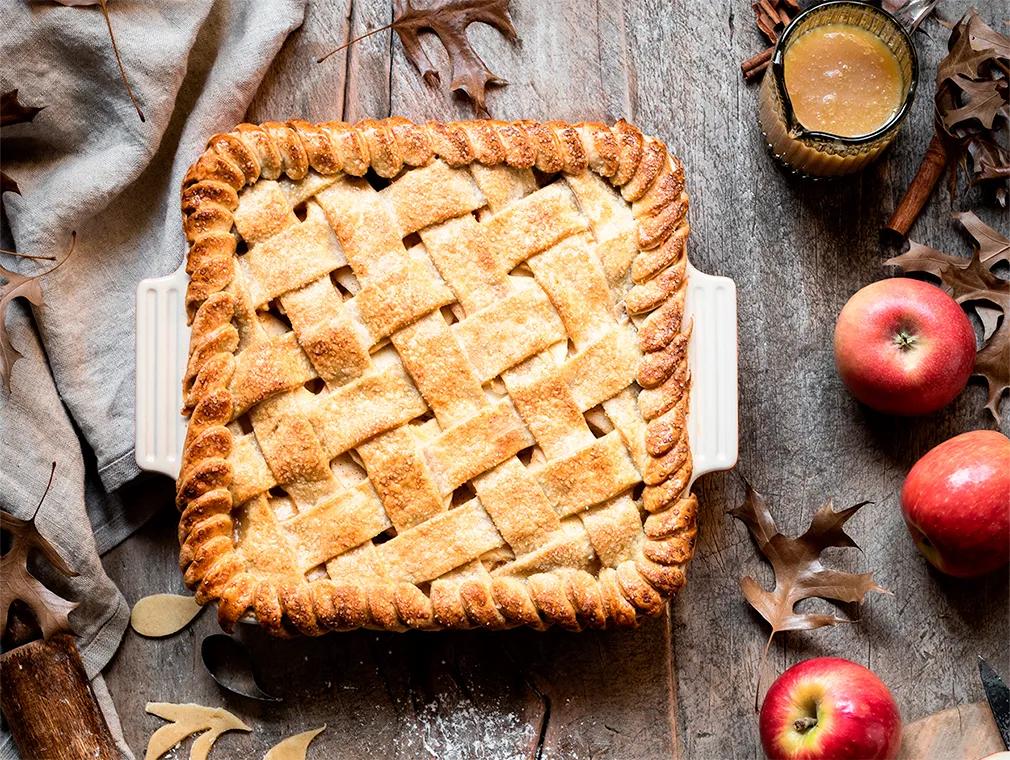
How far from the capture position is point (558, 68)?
5.89ft

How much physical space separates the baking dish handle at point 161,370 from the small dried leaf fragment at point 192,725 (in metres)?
0.47

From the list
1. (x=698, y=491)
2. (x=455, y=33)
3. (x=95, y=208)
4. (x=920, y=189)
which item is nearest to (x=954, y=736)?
(x=698, y=491)

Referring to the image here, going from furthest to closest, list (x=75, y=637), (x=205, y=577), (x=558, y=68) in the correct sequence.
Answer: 1. (x=558, y=68)
2. (x=75, y=637)
3. (x=205, y=577)

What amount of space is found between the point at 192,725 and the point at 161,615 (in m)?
0.20

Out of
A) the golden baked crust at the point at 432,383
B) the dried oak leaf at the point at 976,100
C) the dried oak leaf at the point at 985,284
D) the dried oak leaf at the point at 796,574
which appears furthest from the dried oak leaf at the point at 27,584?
the dried oak leaf at the point at 976,100

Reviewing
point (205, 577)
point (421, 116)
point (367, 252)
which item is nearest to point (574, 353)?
point (367, 252)

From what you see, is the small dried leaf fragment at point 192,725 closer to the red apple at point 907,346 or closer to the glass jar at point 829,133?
the red apple at point 907,346

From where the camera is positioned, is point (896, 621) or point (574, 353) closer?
point (574, 353)

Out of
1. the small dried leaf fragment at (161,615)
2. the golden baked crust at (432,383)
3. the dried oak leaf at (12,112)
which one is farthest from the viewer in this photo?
the small dried leaf fragment at (161,615)

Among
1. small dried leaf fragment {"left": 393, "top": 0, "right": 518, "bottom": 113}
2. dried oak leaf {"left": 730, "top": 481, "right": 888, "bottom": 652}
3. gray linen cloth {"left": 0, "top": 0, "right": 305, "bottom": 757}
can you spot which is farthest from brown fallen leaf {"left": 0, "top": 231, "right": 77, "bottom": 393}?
dried oak leaf {"left": 730, "top": 481, "right": 888, "bottom": 652}

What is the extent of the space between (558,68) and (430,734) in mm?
1236

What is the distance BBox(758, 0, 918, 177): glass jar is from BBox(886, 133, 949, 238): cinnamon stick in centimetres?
11

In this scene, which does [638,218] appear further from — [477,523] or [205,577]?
[205,577]

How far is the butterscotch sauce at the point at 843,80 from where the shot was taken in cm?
168
